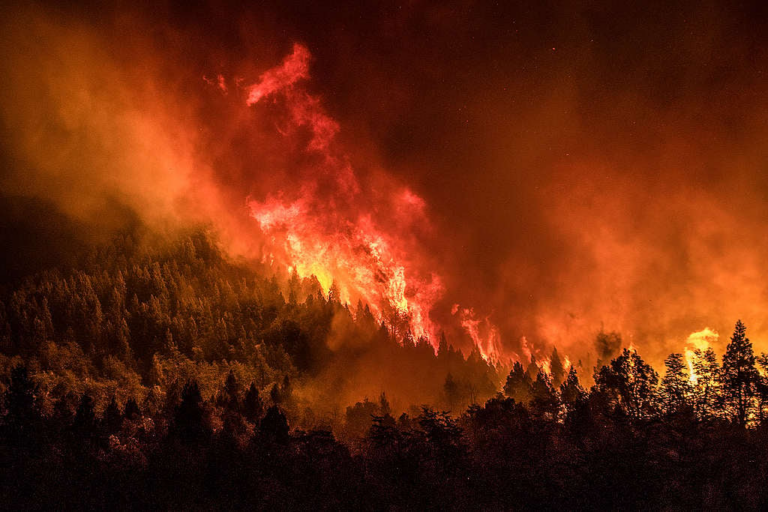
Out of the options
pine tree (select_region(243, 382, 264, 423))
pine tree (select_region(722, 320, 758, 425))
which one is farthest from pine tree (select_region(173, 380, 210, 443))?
pine tree (select_region(722, 320, 758, 425))

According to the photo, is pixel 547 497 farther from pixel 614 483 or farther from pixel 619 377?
pixel 619 377

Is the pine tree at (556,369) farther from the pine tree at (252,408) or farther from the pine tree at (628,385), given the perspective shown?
the pine tree at (252,408)

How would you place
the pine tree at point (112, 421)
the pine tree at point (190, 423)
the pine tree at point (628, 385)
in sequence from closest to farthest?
1. the pine tree at point (190, 423)
2. the pine tree at point (112, 421)
3. the pine tree at point (628, 385)

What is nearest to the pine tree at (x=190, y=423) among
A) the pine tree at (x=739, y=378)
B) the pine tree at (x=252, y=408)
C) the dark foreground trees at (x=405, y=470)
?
the dark foreground trees at (x=405, y=470)

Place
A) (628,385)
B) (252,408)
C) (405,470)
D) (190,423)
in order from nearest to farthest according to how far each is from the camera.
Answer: (405,470)
(190,423)
(628,385)
(252,408)

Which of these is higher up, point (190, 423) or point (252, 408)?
point (252, 408)

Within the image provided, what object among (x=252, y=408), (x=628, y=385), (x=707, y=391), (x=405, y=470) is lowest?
(x=405, y=470)

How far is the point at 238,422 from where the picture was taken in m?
100

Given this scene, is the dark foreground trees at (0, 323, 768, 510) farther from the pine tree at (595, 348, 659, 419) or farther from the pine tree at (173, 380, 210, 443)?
the pine tree at (595, 348, 659, 419)

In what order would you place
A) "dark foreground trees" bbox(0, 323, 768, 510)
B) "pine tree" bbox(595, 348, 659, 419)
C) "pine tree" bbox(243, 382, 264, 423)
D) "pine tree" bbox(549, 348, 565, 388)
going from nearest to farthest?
"dark foreground trees" bbox(0, 323, 768, 510), "pine tree" bbox(595, 348, 659, 419), "pine tree" bbox(243, 382, 264, 423), "pine tree" bbox(549, 348, 565, 388)

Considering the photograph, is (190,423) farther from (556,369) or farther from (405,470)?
(556,369)

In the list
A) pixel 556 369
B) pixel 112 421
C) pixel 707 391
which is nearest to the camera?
pixel 707 391

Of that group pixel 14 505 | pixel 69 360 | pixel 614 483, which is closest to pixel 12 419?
pixel 14 505

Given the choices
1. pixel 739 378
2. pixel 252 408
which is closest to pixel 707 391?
pixel 739 378
